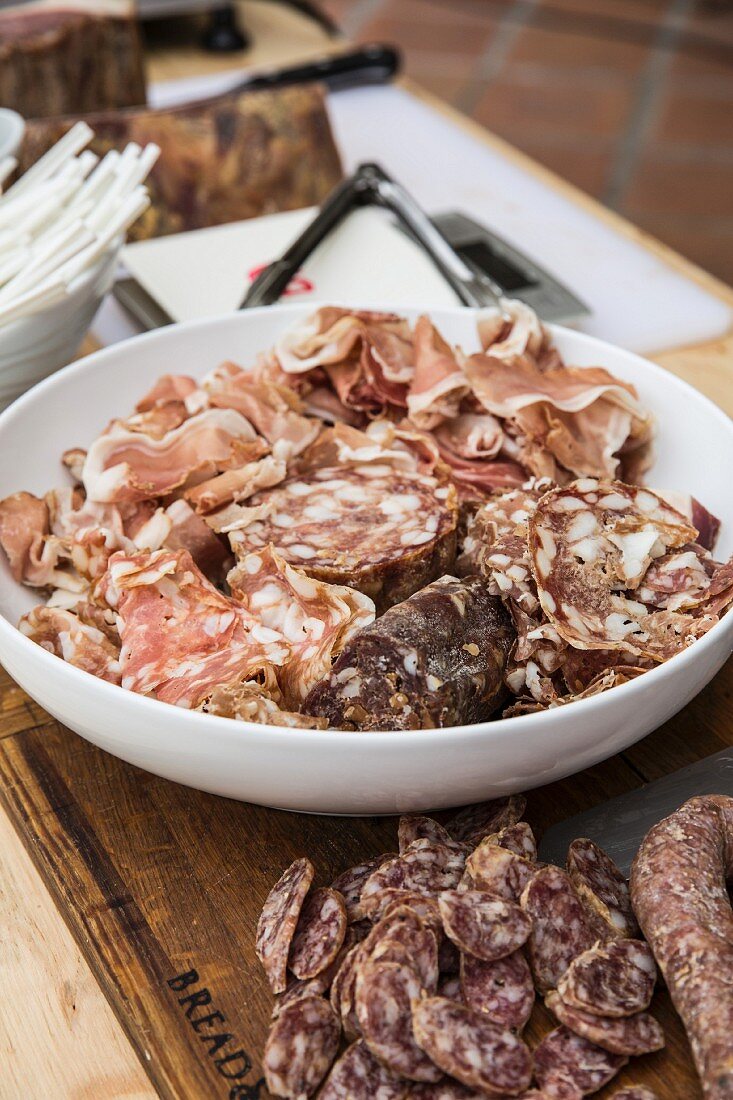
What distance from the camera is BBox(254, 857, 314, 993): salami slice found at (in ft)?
2.35

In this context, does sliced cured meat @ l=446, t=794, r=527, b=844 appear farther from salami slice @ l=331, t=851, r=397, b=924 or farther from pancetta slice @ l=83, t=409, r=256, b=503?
pancetta slice @ l=83, t=409, r=256, b=503

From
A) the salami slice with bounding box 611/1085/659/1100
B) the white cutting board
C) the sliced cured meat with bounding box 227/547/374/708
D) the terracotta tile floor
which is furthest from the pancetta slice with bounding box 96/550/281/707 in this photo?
the terracotta tile floor

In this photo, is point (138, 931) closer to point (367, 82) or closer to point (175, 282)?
point (175, 282)

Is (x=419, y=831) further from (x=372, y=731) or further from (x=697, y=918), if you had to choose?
(x=697, y=918)

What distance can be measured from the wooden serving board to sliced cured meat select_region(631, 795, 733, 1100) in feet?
0.18

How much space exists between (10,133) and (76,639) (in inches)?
36.8

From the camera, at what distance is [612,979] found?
0.69 m

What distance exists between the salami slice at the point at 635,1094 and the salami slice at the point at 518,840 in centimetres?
15

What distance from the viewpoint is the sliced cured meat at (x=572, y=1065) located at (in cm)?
65

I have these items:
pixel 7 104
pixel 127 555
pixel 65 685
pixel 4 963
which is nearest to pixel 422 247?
pixel 127 555

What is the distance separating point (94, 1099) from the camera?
2.28 feet

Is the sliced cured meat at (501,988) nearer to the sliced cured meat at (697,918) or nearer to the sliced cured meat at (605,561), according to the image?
the sliced cured meat at (697,918)

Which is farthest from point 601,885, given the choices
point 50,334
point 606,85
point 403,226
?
point 606,85

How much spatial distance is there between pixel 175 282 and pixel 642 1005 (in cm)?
118
